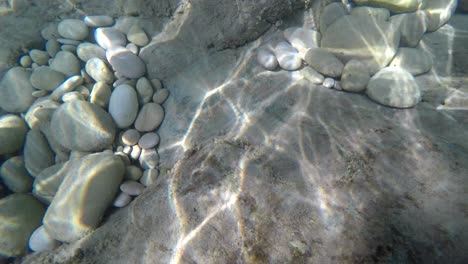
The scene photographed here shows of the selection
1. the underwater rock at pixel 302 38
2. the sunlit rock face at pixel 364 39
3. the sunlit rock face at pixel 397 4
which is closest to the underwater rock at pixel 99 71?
the underwater rock at pixel 302 38

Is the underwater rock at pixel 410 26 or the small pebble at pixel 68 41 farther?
the small pebble at pixel 68 41

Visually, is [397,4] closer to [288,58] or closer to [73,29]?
[288,58]

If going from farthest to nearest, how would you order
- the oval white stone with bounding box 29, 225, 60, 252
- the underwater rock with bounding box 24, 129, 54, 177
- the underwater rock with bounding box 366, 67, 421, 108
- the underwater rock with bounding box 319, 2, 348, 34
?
1. the underwater rock with bounding box 319, 2, 348, 34
2. the underwater rock with bounding box 24, 129, 54, 177
3. the underwater rock with bounding box 366, 67, 421, 108
4. the oval white stone with bounding box 29, 225, 60, 252

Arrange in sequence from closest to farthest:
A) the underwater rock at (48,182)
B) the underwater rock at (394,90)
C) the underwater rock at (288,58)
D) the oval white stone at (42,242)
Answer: the oval white stone at (42,242) → the underwater rock at (394,90) → the underwater rock at (48,182) → the underwater rock at (288,58)

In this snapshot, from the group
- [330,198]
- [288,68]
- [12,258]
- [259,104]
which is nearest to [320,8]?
[288,68]

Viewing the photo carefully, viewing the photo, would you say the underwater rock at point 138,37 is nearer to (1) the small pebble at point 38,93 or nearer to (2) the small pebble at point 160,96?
(2) the small pebble at point 160,96

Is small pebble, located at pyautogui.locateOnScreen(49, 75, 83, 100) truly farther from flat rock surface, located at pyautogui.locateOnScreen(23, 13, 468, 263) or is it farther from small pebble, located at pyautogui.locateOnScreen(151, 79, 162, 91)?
flat rock surface, located at pyautogui.locateOnScreen(23, 13, 468, 263)

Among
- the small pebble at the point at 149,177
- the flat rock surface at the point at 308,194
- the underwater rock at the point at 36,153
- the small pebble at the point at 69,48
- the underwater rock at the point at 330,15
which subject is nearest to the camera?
the flat rock surface at the point at 308,194

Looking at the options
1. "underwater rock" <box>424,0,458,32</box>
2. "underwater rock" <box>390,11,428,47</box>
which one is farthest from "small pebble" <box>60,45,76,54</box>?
"underwater rock" <box>424,0,458,32</box>
